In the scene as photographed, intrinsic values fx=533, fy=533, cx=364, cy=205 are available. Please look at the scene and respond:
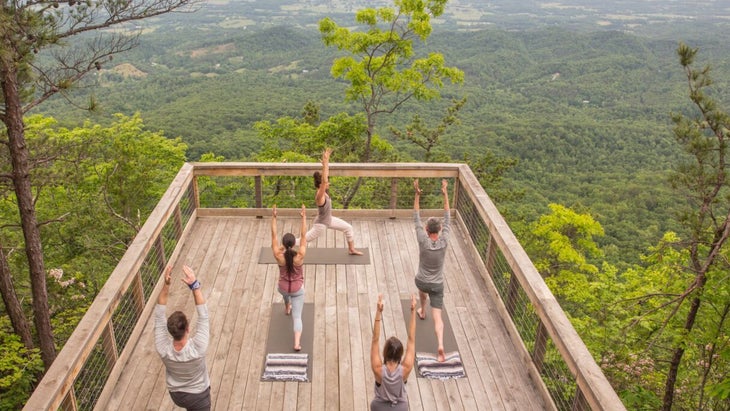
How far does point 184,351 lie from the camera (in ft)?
11.0

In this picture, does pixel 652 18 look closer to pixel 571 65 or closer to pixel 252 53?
pixel 571 65

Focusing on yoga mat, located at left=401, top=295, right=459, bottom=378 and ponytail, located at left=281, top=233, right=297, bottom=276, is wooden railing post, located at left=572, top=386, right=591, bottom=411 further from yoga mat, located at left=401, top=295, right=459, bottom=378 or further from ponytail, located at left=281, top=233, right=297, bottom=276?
ponytail, located at left=281, top=233, right=297, bottom=276

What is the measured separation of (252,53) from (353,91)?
111 m

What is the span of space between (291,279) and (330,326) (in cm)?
77

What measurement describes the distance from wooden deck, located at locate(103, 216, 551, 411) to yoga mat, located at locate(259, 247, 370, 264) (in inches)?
3.4

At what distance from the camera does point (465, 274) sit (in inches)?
242

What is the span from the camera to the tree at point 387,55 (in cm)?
1670

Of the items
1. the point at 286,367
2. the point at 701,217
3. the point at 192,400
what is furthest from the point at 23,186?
the point at 701,217

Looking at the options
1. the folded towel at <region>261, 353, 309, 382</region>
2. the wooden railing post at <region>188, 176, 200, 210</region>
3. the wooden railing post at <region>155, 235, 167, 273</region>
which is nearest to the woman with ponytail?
the folded towel at <region>261, 353, 309, 382</region>

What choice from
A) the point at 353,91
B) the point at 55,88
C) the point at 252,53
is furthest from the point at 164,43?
the point at 55,88

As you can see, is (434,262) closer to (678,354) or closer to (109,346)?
(109,346)

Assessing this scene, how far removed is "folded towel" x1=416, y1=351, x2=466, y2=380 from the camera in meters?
4.52

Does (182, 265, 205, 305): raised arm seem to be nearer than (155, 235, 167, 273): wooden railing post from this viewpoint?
Yes

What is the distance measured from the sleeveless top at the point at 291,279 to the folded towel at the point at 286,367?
1.86ft
